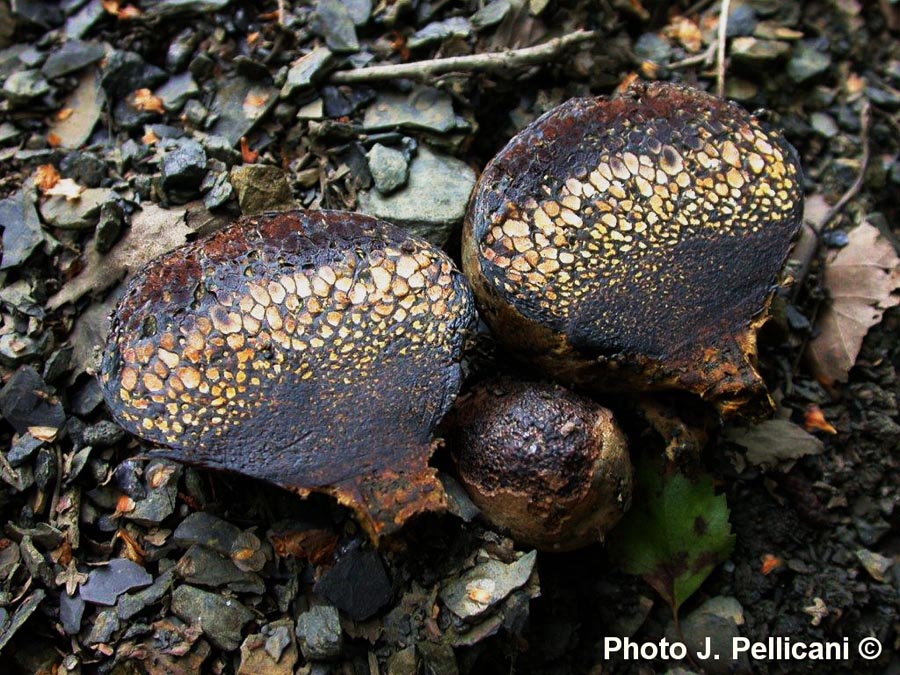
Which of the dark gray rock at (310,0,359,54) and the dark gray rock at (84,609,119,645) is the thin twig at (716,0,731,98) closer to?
the dark gray rock at (310,0,359,54)

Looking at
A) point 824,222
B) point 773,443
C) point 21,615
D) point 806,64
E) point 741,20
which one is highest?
point 741,20

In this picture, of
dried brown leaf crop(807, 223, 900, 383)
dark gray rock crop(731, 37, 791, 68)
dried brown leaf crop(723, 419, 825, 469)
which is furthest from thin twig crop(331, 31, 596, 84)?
dried brown leaf crop(723, 419, 825, 469)

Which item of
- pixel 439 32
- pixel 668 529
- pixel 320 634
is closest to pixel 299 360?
pixel 320 634

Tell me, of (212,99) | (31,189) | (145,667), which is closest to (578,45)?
(212,99)

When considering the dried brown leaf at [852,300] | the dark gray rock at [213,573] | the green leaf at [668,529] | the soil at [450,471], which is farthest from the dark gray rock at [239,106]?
the dried brown leaf at [852,300]

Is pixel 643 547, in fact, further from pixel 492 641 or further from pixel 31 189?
pixel 31 189

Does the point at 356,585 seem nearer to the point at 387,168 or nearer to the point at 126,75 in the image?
the point at 387,168
